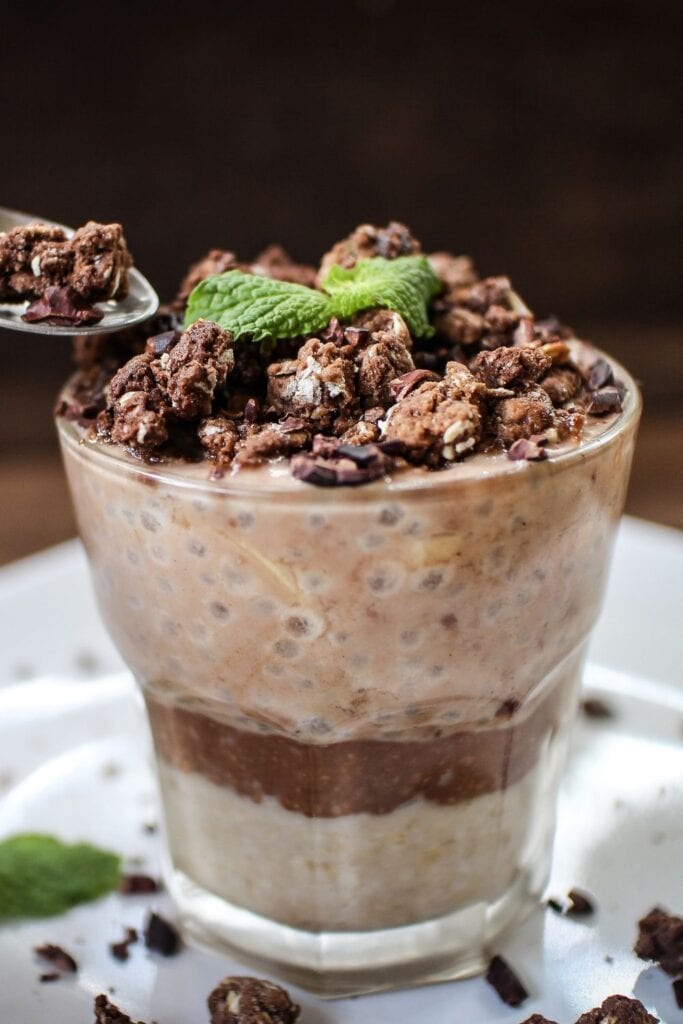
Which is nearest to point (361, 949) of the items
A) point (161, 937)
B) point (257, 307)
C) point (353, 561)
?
point (161, 937)

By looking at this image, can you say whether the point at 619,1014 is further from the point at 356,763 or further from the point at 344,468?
the point at 344,468

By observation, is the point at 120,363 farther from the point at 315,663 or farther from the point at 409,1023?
the point at 409,1023

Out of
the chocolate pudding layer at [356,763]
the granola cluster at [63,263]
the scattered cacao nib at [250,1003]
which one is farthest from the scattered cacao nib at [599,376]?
the scattered cacao nib at [250,1003]

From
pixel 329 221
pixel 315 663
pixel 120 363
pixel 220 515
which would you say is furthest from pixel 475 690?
pixel 329 221

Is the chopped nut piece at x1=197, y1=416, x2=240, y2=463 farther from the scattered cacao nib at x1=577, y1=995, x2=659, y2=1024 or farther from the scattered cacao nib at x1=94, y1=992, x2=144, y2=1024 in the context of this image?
the scattered cacao nib at x1=577, y1=995, x2=659, y2=1024

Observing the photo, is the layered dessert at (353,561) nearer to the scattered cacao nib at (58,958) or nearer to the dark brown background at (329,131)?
the scattered cacao nib at (58,958)
